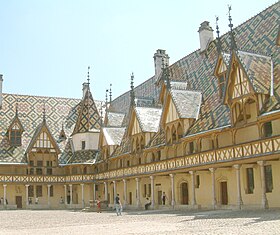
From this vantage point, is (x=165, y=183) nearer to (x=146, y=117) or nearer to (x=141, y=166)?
(x=141, y=166)

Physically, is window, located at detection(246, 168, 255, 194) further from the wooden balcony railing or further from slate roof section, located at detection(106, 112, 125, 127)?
slate roof section, located at detection(106, 112, 125, 127)

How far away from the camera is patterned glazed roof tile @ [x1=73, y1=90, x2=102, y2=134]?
143ft

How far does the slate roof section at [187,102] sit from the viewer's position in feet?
90.6

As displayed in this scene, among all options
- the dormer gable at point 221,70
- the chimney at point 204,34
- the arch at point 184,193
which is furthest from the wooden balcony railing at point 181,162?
the chimney at point 204,34

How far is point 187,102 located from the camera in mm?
28547

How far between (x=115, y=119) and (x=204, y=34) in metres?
12.3

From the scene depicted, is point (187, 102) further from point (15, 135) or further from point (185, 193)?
point (15, 135)

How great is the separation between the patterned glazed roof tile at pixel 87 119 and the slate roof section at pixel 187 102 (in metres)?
16.3

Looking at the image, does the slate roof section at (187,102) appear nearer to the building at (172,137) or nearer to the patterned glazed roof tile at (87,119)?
the building at (172,137)

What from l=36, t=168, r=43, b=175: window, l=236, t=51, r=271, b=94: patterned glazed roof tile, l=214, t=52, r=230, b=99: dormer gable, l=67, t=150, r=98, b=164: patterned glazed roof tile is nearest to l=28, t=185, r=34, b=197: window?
l=36, t=168, r=43, b=175: window

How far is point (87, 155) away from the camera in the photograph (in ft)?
140

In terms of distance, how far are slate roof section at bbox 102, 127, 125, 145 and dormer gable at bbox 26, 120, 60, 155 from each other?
6.34 meters

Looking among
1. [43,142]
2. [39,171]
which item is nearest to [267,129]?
[43,142]

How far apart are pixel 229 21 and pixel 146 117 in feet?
34.7
